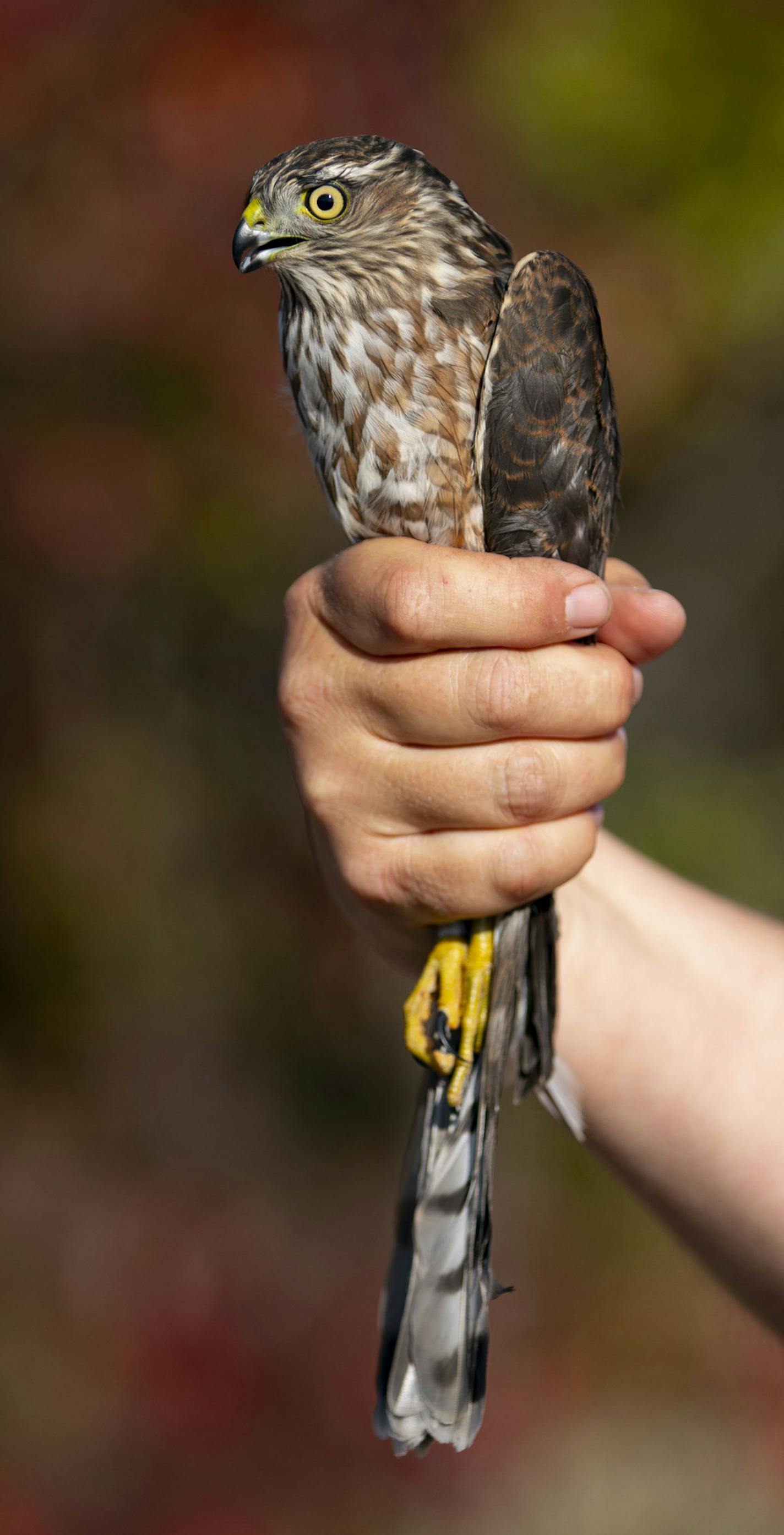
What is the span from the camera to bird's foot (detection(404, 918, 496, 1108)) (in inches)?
94.6

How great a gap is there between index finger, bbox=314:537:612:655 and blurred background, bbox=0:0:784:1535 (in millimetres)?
3306

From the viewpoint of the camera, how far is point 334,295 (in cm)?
233

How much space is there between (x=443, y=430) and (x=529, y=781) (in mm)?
714

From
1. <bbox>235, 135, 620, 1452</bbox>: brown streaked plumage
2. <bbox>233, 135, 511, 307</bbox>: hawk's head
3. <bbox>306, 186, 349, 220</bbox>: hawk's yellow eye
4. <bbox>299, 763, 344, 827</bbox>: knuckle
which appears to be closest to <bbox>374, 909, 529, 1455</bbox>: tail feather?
<bbox>235, 135, 620, 1452</bbox>: brown streaked plumage

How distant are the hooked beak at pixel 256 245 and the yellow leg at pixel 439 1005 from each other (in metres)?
1.49

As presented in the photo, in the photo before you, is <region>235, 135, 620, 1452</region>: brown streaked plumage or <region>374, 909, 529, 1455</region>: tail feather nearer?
<region>235, 135, 620, 1452</region>: brown streaked plumage

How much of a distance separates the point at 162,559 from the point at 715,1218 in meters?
4.12

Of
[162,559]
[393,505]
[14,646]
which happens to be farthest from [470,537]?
[14,646]

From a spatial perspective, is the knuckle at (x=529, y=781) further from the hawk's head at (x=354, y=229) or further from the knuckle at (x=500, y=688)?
the hawk's head at (x=354, y=229)

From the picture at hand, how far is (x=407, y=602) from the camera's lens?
217 centimetres

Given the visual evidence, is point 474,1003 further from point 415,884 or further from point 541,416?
point 541,416

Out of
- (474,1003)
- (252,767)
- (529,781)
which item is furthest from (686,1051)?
(252,767)

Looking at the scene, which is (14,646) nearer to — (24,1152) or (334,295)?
(24,1152)

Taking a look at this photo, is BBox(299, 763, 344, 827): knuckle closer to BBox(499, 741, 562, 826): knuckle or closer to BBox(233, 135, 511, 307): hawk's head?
BBox(499, 741, 562, 826): knuckle
